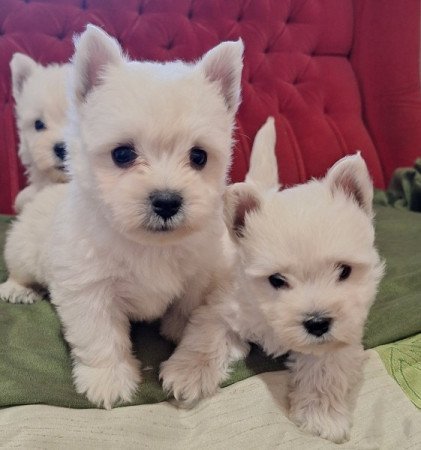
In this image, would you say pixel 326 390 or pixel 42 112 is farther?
pixel 42 112

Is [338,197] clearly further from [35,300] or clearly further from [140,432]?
[35,300]

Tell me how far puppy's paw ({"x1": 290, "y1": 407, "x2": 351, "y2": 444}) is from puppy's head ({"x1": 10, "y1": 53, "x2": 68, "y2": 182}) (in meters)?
1.44

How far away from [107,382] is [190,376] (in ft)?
0.72

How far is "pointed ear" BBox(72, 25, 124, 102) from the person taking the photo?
126 centimetres

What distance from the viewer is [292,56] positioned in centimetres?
277

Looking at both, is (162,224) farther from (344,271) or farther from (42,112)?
(42,112)

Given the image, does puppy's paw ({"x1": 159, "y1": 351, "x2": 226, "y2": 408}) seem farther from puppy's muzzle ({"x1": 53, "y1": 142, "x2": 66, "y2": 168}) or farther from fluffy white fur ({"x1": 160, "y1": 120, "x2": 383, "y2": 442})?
puppy's muzzle ({"x1": 53, "y1": 142, "x2": 66, "y2": 168})

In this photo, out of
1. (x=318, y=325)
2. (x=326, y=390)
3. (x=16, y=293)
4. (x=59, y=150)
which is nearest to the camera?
(x=318, y=325)

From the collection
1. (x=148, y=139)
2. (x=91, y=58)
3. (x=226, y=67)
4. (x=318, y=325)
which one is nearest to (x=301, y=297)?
(x=318, y=325)

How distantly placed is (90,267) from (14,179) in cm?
150

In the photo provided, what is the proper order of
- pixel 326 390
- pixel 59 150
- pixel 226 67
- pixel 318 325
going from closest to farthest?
pixel 318 325
pixel 326 390
pixel 226 67
pixel 59 150

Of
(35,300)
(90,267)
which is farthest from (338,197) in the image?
(35,300)

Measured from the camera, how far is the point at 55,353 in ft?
4.71

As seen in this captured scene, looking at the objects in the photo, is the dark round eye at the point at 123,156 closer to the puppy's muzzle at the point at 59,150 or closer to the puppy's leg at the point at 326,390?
the puppy's leg at the point at 326,390
